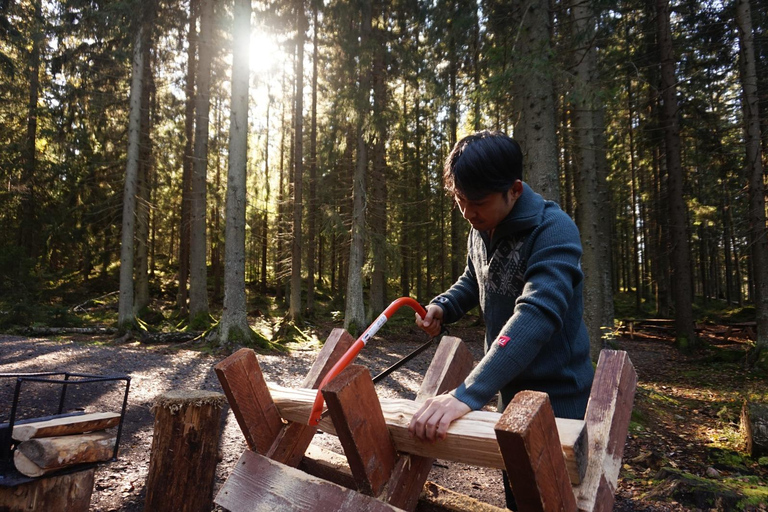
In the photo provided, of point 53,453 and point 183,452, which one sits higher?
point 53,453

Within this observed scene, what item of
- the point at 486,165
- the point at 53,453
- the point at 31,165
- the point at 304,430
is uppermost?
the point at 31,165

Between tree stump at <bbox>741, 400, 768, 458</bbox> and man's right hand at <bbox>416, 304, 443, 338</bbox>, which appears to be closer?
man's right hand at <bbox>416, 304, 443, 338</bbox>

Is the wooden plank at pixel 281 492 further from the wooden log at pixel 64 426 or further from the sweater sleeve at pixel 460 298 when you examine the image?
the wooden log at pixel 64 426

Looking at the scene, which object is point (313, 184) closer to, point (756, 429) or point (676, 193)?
point (676, 193)

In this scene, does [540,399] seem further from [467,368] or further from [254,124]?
[254,124]

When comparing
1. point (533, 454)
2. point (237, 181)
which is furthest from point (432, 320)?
point (237, 181)

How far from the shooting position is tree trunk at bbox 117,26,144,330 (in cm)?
1309

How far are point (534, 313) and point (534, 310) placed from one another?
11 millimetres

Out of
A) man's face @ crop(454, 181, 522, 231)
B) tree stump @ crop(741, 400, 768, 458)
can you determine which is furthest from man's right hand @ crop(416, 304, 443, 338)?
tree stump @ crop(741, 400, 768, 458)

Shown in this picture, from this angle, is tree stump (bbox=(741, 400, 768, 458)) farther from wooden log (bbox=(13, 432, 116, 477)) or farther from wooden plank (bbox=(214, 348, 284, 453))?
wooden log (bbox=(13, 432, 116, 477))

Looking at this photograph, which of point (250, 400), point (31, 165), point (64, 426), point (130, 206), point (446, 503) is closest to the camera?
point (250, 400)

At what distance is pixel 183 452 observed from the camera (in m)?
3.08

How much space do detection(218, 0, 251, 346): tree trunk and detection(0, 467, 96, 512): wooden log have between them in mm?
8188

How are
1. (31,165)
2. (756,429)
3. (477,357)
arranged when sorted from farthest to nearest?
(31,165) → (477,357) → (756,429)
